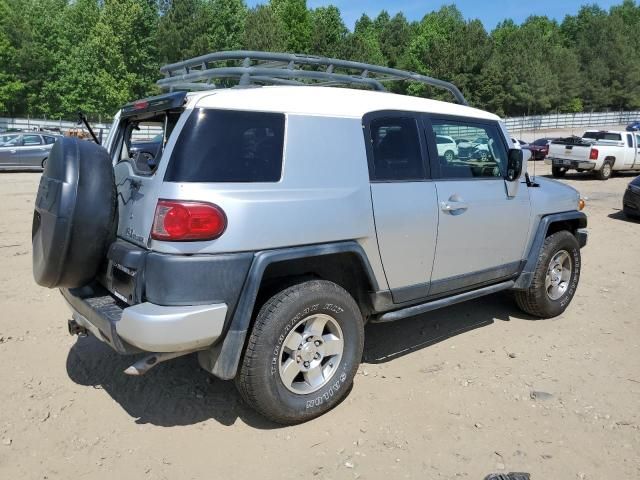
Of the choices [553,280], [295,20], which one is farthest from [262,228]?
[295,20]

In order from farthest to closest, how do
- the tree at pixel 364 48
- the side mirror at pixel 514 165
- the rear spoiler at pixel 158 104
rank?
the tree at pixel 364 48
the side mirror at pixel 514 165
the rear spoiler at pixel 158 104

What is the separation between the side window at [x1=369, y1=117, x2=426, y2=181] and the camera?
3.55 meters

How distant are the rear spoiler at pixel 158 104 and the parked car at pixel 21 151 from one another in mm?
17037

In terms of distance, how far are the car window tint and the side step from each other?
1893 centimetres

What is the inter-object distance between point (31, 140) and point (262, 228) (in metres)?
19.3

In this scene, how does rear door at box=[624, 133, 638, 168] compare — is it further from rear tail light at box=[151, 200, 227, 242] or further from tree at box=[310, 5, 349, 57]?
tree at box=[310, 5, 349, 57]

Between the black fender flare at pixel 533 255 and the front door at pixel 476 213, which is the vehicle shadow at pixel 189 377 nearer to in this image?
the black fender flare at pixel 533 255

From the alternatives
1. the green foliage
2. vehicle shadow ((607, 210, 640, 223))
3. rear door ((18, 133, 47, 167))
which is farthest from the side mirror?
the green foliage

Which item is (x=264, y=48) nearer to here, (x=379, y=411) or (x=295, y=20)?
(x=295, y=20)

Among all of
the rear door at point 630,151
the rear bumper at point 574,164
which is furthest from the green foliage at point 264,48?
the rear bumper at point 574,164

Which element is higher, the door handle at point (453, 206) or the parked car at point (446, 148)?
the parked car at point (446, 148)

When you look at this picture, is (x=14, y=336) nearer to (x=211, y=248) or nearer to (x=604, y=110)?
(x=211, y=248)

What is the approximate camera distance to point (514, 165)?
14.3 ft

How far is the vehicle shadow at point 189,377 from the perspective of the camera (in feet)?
11.3
